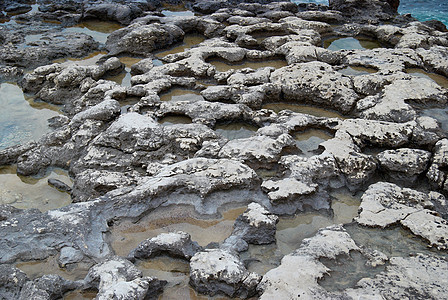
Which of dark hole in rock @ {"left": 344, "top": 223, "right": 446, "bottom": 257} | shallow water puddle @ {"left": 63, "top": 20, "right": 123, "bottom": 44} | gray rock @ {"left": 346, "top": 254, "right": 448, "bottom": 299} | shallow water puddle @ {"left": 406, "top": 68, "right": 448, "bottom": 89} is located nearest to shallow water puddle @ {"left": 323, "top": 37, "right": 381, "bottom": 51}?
shallow water puddle @ {"left": 406, "top": 68, "right": 448, "bottom": 89}

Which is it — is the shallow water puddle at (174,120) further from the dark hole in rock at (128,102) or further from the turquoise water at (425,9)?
the turquoise water at (425,9)

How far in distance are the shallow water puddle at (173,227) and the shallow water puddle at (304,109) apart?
7.73 feet

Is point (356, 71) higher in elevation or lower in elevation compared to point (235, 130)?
higher

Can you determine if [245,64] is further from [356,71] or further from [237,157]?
[237,157]

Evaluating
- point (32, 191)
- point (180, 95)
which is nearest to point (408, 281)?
point (32, 191)

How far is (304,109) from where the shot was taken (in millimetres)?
5609

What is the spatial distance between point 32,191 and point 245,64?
13.7ft

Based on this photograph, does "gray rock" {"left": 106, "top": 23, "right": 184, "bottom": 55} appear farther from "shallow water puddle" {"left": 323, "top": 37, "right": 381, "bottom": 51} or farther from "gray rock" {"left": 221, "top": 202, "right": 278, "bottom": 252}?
"gray rock" {"left": 221, "top": 202, "right": 278, "bottom": 252}

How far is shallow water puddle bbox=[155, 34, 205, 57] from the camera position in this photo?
7.76m

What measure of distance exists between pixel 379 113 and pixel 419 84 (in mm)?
1045

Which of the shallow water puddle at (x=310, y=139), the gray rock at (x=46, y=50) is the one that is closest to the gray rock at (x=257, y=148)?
the shallow water puddle at (x=310, y=139)

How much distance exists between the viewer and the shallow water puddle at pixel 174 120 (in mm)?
5109

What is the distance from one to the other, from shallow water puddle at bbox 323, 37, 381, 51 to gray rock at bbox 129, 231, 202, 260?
237 inches

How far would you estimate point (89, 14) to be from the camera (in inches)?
380
